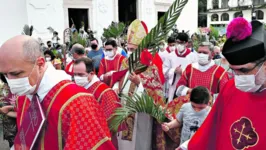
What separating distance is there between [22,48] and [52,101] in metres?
0.37

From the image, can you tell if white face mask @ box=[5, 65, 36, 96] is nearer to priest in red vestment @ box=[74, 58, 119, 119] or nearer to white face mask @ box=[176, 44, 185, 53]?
priest in red vestment @ box=[74, 58, 119, 119]

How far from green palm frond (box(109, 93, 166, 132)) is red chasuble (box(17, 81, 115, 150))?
99 cm

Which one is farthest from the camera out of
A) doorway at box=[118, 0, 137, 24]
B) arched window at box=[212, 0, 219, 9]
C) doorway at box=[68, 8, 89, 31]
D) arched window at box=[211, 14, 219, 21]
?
arched window at box=[212, 0, 219, 9]

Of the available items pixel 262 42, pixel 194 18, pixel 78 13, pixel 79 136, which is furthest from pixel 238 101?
pixel 194 18

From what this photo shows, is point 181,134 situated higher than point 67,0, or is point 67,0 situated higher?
point 67,0

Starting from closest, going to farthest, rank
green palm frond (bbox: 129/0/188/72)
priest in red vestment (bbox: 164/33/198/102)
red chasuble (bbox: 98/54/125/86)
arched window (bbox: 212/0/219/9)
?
green palm frond (bbox: 129/0/188/72) < red chasuble (bbox: 98/54/125/86) < priest in red vestment (bbox: 164/33/198/102) < arched window (bbox: 212/0/219/9)

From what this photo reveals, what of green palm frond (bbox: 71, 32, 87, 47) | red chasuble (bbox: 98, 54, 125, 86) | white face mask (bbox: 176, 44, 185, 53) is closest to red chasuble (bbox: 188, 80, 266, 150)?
red chasuble (bbox: 98, 54, 125, 86)

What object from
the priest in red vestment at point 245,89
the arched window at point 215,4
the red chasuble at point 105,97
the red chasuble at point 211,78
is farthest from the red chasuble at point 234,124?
the arched window at point 215,4

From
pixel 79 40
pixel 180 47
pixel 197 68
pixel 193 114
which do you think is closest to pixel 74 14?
pixel 79 40

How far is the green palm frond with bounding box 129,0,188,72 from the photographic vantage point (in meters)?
2.63

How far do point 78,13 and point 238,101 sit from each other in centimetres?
2062

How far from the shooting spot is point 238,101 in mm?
2182

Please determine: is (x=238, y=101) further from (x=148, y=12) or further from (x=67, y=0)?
(x=148, y=12)

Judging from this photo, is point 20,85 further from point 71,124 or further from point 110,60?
point 110,60
